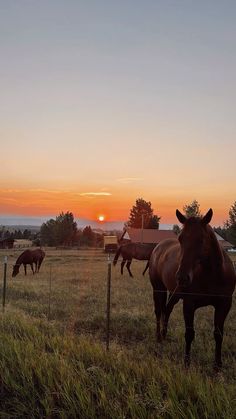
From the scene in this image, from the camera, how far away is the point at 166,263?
8.39m

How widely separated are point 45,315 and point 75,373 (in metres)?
6.04

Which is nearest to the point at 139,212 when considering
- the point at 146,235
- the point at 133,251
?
the point at 146,235

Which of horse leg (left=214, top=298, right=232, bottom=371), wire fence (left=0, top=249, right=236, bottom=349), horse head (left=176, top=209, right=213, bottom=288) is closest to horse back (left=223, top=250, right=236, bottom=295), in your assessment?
horse leg (left=214, top=298, right=232, bottom=371)

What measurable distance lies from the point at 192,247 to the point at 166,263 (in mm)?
2521

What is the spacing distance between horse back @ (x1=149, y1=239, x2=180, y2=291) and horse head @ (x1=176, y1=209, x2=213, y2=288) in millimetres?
1510

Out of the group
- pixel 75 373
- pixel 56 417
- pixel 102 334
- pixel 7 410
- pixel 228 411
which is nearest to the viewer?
pixel 228 411

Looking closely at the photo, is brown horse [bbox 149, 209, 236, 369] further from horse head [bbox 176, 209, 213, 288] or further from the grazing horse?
the grazing horse

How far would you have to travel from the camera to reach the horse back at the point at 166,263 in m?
7.89

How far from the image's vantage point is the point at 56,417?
13.0 feet

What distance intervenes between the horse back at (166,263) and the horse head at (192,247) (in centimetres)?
151

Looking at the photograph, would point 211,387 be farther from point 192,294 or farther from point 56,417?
point 192,294

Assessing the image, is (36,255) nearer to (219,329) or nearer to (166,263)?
(166,263)

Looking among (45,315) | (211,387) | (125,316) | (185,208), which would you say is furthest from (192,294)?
(185,208)

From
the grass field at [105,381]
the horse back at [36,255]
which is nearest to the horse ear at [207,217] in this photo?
the grass field at [105,381]
